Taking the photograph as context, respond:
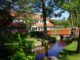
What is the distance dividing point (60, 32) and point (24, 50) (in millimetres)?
42696

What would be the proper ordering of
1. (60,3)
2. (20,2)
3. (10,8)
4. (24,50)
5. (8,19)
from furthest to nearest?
(8,19) < (10,8) < (20,2) < (60,3) < (24,50)

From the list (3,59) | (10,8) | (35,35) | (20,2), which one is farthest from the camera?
(35,35)

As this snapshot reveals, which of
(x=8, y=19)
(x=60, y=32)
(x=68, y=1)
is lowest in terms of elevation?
(x=60, y=32)

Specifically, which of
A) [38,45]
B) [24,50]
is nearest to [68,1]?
[24,50]

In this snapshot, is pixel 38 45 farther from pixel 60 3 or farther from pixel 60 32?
pixel 60 32

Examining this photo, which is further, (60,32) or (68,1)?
(60,32)

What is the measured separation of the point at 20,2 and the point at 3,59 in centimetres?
811

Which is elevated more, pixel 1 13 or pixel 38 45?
pixel 1 13

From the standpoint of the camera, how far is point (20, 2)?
2839 cm

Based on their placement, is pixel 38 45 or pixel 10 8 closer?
pixel 10 8

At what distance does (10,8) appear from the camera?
1211 inches

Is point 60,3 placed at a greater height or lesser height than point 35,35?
greater

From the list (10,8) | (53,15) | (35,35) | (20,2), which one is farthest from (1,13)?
(35,35)

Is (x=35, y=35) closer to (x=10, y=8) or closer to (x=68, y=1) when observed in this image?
(x=10, y=8)
